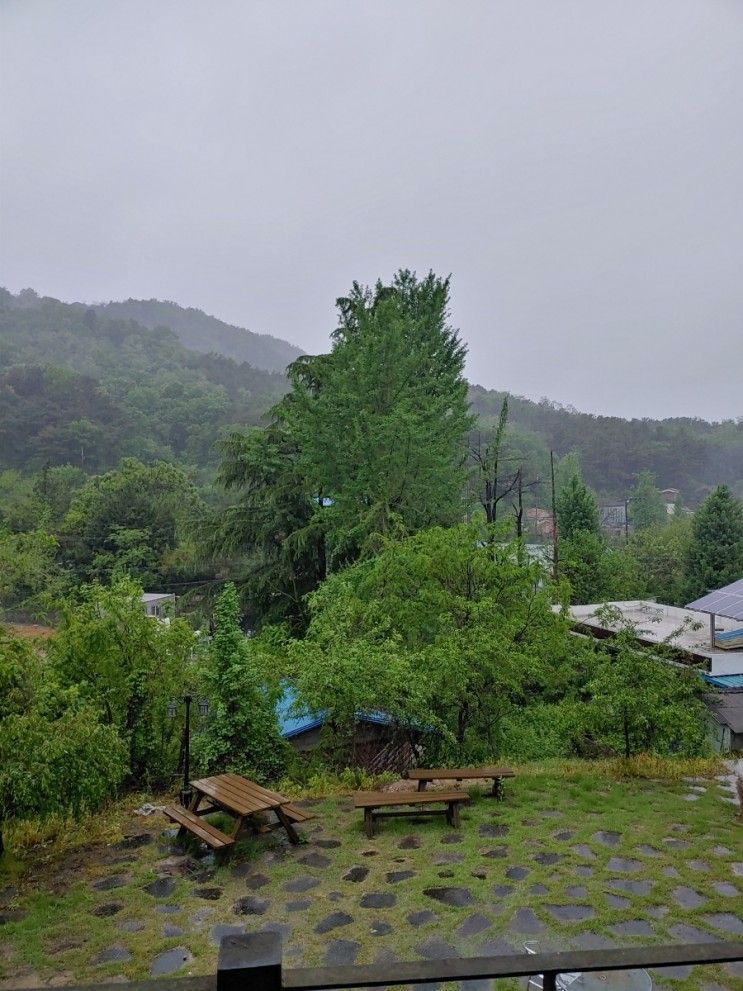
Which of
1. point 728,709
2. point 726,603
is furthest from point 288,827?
point 726,603

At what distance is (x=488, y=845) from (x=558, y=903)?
1201 millimetres

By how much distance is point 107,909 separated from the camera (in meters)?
4.80

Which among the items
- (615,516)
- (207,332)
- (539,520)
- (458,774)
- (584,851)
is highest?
(207,332)

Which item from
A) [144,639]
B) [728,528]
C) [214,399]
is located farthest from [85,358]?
[144,639]

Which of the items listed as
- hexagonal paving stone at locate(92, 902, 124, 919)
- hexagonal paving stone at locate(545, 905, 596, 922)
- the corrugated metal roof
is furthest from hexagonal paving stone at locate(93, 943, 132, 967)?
the corrugated metal roof

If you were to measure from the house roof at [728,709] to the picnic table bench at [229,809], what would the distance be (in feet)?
28.6

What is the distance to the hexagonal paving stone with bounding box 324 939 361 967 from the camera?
13.4 feet

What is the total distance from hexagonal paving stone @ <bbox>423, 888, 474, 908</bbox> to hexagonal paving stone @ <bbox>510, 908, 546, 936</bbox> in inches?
14.7

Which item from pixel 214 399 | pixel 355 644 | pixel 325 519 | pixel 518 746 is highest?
pixel 214 399

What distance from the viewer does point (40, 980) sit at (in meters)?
3.87

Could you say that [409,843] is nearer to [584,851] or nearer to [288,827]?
[288,827]

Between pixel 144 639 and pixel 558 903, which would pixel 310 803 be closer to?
pixel 144 639

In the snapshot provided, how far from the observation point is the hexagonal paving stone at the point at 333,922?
175 inches

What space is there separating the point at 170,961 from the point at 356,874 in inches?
66.5
